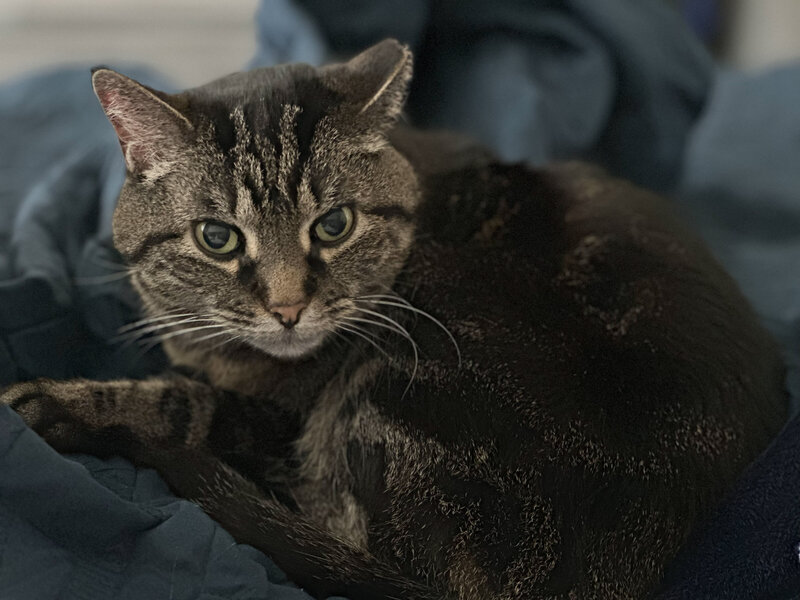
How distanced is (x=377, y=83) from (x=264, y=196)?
247 mm

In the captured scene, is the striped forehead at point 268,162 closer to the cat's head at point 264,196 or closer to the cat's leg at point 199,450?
the cat's head at point 264,196

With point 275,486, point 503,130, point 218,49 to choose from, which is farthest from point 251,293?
point 218,49

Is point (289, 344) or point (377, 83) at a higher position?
point (377, 83)

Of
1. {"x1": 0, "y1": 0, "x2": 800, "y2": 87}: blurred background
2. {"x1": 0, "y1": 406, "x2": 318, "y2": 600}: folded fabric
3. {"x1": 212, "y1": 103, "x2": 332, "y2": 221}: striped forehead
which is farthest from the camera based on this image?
{"x1": 0, "y1": 0, "x2": 800, "y2": 87}: blurred background

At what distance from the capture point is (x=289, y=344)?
1088mm

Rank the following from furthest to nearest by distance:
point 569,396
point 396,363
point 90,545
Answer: point 396,363
point 569,396
point 90,545

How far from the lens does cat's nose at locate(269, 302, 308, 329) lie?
1.03 meters

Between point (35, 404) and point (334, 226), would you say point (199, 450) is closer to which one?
point (35, 404)

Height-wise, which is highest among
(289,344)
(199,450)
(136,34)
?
(289,344)

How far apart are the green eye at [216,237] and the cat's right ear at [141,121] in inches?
3.8

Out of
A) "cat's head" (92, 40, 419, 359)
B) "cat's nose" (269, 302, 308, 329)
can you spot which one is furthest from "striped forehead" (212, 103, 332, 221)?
"cat's nose" (269, 302, 308, 329)

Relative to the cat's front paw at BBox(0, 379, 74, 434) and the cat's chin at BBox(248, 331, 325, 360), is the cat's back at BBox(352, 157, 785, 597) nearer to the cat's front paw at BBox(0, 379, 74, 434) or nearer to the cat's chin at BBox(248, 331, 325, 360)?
the cat's chin at BBox(248, 331, 325, 360)

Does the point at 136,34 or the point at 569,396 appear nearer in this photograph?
the point at 569,396

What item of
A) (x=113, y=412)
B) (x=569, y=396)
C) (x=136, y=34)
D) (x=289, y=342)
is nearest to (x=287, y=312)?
(x=289, y=342)
